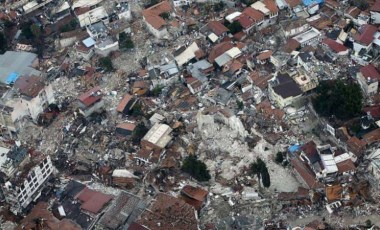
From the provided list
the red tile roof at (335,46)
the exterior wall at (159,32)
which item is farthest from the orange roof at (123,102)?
the red tile roof at (335,46)

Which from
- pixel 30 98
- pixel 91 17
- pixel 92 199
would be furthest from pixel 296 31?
pixel 92 199

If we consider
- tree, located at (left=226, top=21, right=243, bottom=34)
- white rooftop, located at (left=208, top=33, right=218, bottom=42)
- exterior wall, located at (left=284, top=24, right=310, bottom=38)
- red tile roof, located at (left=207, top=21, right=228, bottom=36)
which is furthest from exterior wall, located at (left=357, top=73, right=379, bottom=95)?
white rooftop, located at (left=208, top=33, right=218, bottom=42)

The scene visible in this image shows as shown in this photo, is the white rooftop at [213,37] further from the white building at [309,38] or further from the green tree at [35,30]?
the green tree at [35,30]

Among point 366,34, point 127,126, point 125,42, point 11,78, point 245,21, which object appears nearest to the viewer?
point 127,126

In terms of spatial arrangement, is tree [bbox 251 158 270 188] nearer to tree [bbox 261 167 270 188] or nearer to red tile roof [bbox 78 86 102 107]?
tree [bbox 261 167 270 188]

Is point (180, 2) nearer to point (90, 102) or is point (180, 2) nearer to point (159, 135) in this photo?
point (90, 102)

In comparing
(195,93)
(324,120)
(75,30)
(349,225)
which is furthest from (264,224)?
(75,30)
